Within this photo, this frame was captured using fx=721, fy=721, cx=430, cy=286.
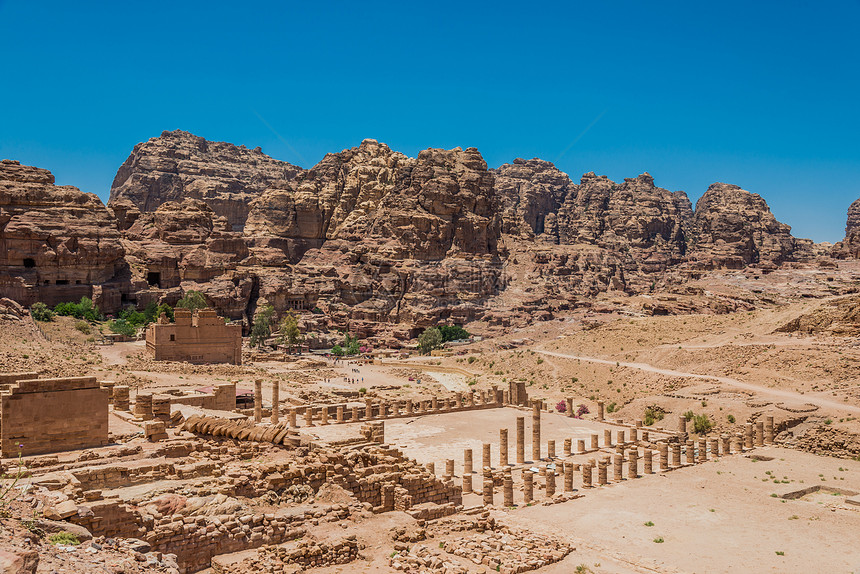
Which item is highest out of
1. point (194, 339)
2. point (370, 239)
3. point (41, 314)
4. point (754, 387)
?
point (370, 239)

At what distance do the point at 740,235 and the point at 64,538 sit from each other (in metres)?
144

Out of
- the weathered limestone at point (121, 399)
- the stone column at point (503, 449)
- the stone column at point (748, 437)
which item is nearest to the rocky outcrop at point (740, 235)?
the stone column at point (748, 437)

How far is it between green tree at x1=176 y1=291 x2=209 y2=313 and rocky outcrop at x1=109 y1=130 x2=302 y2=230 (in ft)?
209

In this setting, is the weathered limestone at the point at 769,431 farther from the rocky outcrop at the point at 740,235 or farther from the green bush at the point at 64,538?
the rocky outcrop at the point at 740,235

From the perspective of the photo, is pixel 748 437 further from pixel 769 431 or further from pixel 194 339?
pixel 194 339

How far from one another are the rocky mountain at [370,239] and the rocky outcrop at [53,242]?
0.70ft

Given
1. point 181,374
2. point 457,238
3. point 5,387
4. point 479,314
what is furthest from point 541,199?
point 5,387

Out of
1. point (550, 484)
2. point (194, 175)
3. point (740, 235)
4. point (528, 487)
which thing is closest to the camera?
point (528, 487)

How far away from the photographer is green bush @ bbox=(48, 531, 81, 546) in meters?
11.6

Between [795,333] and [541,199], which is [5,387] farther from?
[541,199]

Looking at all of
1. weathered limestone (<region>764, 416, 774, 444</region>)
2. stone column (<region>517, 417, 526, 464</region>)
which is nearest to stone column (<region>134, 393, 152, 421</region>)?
stone column (<region>517, 417, 526, 464</region>)

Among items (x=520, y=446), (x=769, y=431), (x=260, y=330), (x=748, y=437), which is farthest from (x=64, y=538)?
(x=260, y=330)

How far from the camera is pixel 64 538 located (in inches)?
464

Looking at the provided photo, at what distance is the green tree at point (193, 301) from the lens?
76938 millimetres
